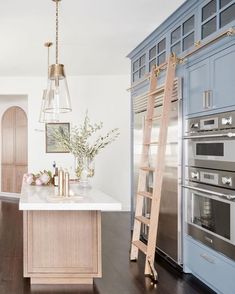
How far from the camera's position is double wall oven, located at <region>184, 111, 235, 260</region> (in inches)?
108

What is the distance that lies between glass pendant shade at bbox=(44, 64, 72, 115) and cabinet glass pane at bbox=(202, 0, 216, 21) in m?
1.36

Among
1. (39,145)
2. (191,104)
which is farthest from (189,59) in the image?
(39,145)

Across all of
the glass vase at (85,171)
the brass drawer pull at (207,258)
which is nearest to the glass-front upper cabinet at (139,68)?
the glass vase at (85,171)

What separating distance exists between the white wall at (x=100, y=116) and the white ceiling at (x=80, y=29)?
2.97 feet

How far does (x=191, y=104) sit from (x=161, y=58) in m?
1.10

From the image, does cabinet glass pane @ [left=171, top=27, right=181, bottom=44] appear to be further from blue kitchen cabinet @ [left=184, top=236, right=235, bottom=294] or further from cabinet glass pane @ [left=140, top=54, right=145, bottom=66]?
blue kitchen cabinet @ [left=184, top=236, right=235, bottom=294]

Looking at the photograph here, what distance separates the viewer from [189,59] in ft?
11.3

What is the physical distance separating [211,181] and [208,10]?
4.84 feet

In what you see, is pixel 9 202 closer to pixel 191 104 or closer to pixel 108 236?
pixel 108 236

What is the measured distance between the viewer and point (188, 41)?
3.55 meters

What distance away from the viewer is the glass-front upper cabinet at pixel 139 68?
4902 millimetres

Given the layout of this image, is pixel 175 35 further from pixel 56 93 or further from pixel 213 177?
pixel 213 177

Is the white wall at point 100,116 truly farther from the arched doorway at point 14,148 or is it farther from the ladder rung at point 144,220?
the ladder rung at point 144,220

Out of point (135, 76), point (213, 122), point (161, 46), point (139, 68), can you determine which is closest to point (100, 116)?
point (135, 76)
